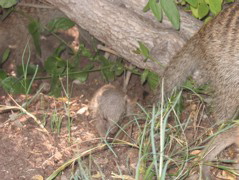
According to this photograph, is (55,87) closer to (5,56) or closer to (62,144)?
(5,56)

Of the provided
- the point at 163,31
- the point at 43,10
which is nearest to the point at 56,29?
the point at 43,10

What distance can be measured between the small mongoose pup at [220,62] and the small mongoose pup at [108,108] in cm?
57

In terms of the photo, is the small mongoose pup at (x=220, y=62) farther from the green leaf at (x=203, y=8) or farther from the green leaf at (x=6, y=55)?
the green leaf at (x=6, y=55)

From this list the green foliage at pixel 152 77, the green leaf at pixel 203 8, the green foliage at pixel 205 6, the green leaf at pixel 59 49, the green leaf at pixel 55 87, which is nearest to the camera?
the green foliage at pixel 205 6

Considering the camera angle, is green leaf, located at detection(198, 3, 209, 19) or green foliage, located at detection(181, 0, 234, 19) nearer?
green foliage, located at detection(181, 0, 234, 19)

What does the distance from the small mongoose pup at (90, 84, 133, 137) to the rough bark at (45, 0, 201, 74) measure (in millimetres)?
340

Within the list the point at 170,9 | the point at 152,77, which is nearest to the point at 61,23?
the point at 152,77

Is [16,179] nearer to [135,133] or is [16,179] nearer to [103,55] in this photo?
[135,133]

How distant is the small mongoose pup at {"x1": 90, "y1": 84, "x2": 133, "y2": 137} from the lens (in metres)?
3.21

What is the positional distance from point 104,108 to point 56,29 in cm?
93

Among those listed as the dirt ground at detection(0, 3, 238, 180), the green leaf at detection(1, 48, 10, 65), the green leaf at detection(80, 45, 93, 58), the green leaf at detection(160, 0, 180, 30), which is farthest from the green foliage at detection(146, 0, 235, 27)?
the green leaf at detection(1, 48, 10, 65)

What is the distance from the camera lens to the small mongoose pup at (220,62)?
2.60 meters

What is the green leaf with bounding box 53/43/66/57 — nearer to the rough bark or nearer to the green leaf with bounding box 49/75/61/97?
the green leaf with bounding box 49/75/61/97

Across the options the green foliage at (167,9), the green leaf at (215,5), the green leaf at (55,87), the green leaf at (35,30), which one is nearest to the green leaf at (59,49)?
the green leaf at (35,30)
